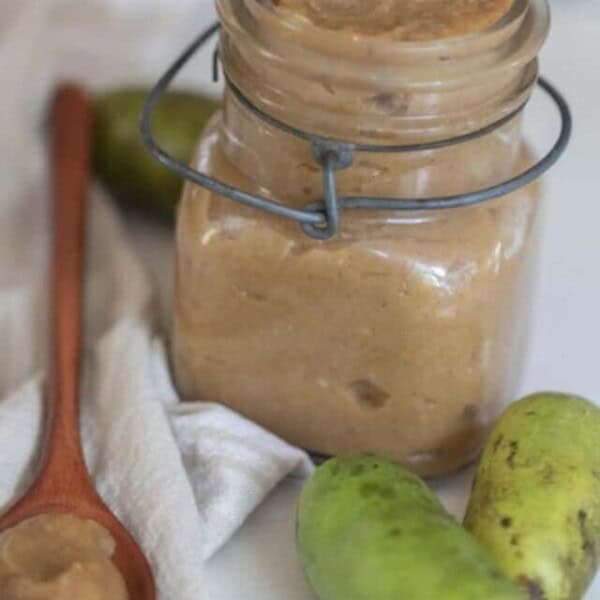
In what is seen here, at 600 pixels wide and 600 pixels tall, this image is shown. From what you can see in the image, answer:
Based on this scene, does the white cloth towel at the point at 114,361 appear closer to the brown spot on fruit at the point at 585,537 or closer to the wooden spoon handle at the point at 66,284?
the wooden spoon handle at the point at 66,284

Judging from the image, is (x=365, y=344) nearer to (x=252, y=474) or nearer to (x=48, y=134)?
(x=252, y=474)

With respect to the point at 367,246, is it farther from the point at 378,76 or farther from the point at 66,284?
the point at 66,284

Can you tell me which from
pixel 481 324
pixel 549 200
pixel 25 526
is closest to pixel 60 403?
pixel 25 526

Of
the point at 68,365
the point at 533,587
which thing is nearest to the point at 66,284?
the point at 68,365

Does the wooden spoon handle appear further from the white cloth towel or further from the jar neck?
the jar neck

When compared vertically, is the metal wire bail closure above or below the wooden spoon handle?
above

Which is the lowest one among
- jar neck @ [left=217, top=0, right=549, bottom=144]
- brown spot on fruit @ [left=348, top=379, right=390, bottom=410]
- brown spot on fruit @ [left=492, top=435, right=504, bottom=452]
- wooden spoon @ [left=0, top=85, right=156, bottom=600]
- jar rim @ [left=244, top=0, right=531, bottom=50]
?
wooden spoon @ [left=0, top=85, right=156, bottom=600]

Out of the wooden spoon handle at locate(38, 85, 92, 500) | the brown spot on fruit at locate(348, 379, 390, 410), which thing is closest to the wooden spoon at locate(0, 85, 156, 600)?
the wooden spoon handle at locate(38, 85, 92, 500)
